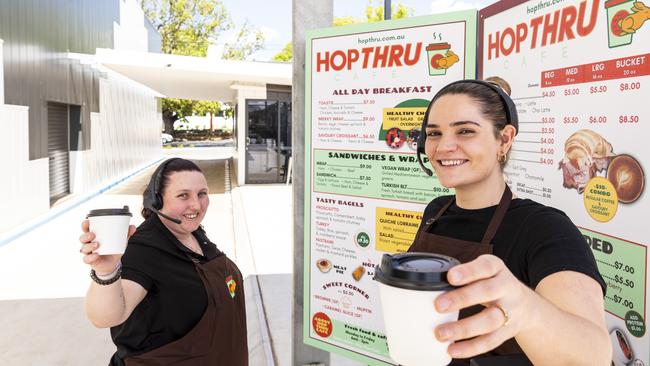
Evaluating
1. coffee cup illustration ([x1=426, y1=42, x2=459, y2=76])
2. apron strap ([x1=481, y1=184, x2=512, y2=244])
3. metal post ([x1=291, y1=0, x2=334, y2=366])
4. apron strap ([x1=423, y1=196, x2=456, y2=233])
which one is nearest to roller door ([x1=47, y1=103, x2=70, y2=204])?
metal post ([x1=291, y1=0, x2=334, y2=366])

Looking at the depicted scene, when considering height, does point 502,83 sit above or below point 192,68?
below

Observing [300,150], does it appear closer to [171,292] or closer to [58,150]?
[171,292]

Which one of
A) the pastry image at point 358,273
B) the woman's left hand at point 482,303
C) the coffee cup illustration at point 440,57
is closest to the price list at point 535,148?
the coffee cup illustration at point 440,57

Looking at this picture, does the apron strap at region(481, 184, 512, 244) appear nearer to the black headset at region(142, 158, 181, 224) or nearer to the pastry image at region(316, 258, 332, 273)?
the black headset at region(142, 158, 181, 224)

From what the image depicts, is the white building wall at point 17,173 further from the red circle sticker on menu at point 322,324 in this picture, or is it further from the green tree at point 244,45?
the green tree at point 244,45

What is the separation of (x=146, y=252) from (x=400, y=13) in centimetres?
2558

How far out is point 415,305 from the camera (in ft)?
2.68

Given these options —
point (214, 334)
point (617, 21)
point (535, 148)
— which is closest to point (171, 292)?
point (214, 334)

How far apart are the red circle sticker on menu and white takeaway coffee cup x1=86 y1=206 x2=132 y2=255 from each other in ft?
5.31

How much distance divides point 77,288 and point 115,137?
12460 millimetres

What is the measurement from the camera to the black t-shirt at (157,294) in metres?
2.04

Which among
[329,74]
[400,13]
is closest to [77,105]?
[329,74]

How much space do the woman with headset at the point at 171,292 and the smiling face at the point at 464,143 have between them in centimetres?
110

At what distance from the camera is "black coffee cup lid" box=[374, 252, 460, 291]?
0.80 meters
